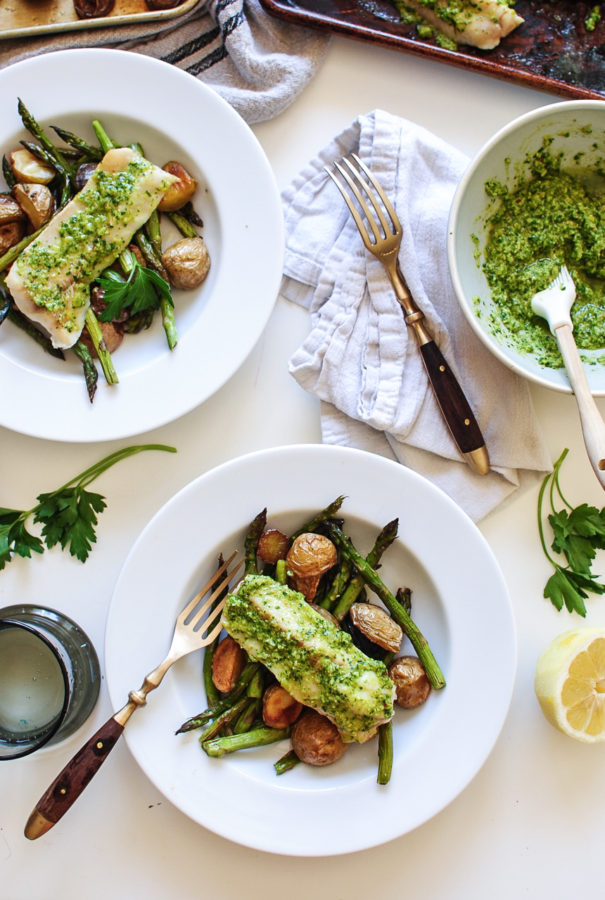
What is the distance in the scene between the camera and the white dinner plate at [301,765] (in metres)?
2.17

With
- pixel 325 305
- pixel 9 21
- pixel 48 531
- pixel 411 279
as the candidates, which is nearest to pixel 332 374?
pixel 325 305

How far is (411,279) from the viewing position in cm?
235

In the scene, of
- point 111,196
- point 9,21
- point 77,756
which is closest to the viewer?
point 77,756

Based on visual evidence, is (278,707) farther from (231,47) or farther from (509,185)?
(231,47)

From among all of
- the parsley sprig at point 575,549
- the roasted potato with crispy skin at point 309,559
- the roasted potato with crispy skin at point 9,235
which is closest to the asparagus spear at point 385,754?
the roasted potato with crispy skin at point 309,559

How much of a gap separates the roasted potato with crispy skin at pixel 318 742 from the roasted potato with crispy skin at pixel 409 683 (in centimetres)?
21

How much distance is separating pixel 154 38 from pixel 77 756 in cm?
220

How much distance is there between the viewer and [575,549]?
2.42 metres

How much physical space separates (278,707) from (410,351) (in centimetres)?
113

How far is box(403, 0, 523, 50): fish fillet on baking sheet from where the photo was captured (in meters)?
2.41

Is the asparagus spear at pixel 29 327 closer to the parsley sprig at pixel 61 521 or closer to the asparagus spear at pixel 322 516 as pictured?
the parsley sprig at pixel 61 521

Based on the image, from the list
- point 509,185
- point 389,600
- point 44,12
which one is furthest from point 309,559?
point 44,12

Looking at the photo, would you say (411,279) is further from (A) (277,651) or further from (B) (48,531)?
(B) (48,531)

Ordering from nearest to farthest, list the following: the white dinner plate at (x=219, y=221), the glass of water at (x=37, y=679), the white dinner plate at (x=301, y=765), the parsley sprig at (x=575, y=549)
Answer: the glass of water at (x=37, y=679), the white dinner plate at (x=301, y=765), the white dinner plate at (x=219, y=221), the parsley sprig at (x=575, y=549)
